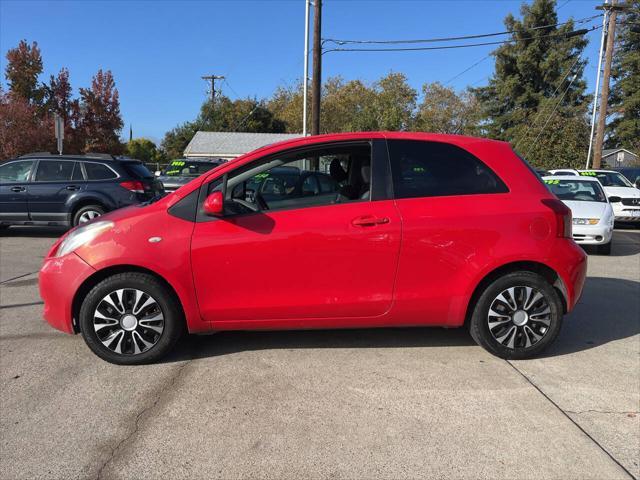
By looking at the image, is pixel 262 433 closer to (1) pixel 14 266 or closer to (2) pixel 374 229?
(2) pixel 374 229

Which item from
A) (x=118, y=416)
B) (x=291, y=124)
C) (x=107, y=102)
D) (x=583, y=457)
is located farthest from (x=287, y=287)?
(x=291, y=124)

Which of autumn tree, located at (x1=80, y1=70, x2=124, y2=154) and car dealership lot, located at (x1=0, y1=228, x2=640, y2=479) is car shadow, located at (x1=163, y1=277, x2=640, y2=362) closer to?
car dealership lot, located at (x1=0, y1=228, x2=640, y2=479)

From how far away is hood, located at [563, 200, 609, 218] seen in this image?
9.37m

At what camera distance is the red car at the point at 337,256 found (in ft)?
12.4

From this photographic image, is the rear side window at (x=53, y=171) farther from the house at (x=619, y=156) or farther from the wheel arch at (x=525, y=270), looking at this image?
A: the house at (x=619, y=156)

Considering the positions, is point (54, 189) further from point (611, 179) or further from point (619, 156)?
point (619, 156)

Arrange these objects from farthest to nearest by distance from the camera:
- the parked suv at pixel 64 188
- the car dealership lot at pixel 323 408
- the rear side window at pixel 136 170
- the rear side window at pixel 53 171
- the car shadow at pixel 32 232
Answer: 1. the car shadow at pixel 32 232
2. the rear side window at pixel 136 170
3. the rear side window at pixel 53 171
4. the parked suv at pixel 64 188
5. the car dealership lot at pixel 323 408

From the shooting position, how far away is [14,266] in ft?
25.5

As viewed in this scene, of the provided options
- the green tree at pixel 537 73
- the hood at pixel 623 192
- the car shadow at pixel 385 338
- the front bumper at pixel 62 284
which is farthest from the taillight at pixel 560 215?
the green tree at pixel 537 73

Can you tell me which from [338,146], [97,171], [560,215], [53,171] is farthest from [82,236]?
[53,171]

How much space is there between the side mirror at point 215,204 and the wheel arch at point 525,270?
2.10 meters

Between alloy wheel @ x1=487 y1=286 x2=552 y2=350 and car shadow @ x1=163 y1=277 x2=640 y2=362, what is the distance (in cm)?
38

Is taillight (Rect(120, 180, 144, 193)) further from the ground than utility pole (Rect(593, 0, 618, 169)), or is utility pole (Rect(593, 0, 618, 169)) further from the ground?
utility pole (Rect(593, 0, 618, 169))

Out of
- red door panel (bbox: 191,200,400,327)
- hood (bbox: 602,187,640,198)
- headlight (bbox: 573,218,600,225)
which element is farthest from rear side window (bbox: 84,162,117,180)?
hood (bbox: 602,187,640,198)
